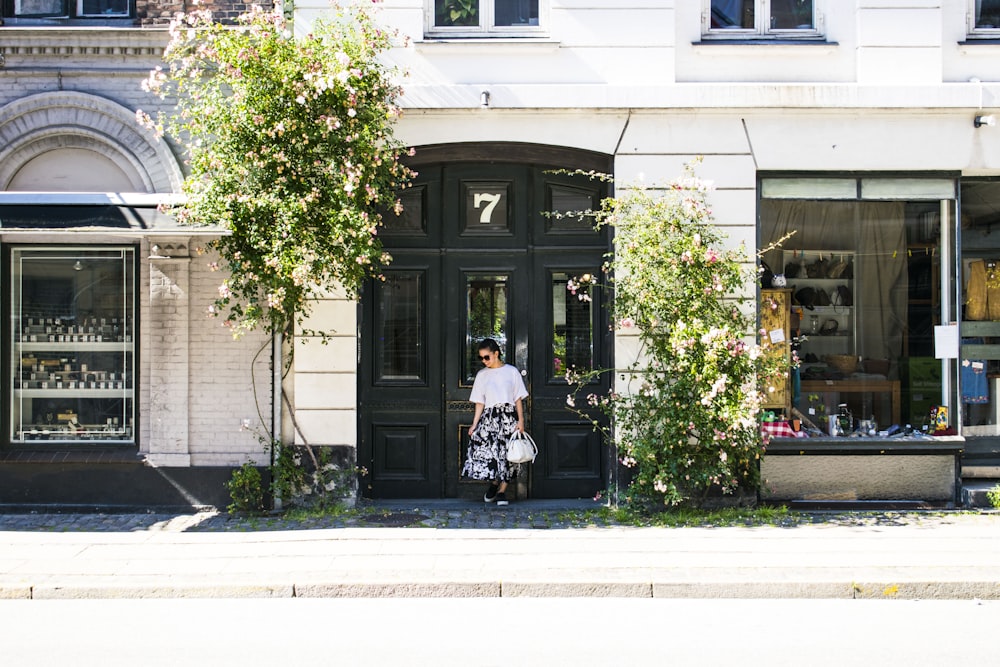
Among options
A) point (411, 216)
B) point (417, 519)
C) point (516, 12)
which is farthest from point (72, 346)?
point (516, 12)

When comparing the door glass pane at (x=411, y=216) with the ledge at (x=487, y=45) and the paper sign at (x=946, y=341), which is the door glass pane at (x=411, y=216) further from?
the paper sign at (x=946, y=341)

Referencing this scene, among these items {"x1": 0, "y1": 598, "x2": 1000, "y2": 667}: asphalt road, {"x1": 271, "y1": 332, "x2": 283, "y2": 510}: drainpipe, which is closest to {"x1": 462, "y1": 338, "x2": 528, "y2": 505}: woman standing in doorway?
{"x1": 271, "y1": 332, "x2": 283, "y2": 510}: drainpipe

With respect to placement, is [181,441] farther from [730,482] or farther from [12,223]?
[730,482]

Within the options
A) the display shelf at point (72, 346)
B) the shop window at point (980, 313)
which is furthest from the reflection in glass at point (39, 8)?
the shop window at point (980, 313)

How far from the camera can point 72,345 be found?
9.65 meters

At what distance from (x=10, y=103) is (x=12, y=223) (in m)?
1.82

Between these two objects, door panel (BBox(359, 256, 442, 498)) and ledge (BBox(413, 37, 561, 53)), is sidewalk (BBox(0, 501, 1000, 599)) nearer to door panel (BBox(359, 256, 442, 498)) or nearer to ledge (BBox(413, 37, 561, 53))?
door panel (BBox(359, 256, 442, 498))

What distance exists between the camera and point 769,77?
31.1 ft

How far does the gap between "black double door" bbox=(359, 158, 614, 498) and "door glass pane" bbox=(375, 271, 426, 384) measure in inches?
0.4

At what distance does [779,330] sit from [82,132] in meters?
7.35

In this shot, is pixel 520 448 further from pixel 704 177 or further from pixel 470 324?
pixel 704 177

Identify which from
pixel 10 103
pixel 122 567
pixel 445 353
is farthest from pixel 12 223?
pixel 445 353

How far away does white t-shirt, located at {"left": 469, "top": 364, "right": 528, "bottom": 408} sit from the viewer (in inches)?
364

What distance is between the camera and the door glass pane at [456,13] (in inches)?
379
